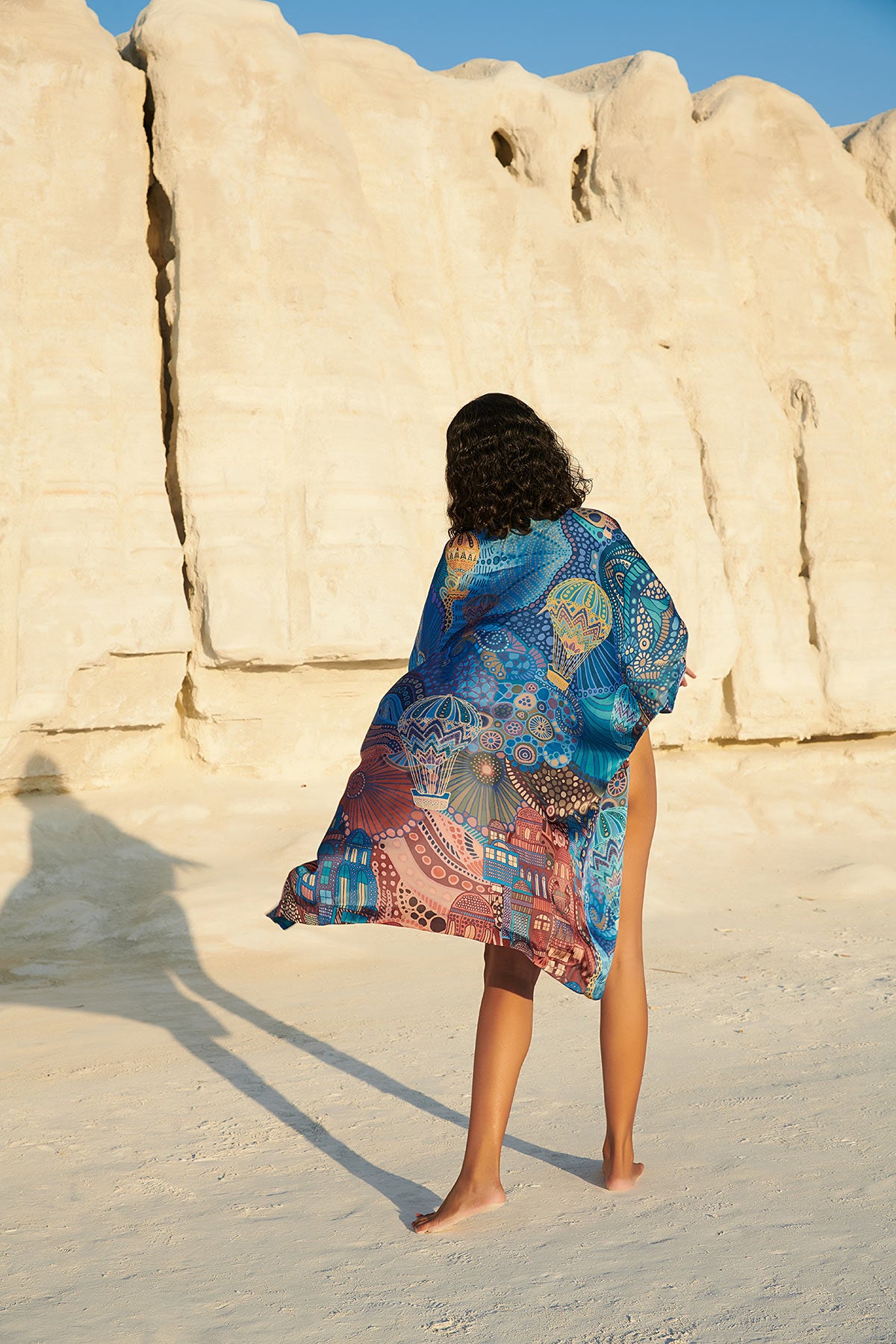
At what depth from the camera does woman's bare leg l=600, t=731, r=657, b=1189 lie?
2564 mm

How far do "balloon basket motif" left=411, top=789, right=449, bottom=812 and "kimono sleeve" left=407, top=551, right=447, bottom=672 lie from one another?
0.32 m

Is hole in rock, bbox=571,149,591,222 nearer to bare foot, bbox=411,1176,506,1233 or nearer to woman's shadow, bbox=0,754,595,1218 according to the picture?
woman's shadow, bbox=0,754,595,1218

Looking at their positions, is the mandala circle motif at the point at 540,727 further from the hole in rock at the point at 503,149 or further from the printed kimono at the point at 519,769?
the hole in rock at the point at 503,149

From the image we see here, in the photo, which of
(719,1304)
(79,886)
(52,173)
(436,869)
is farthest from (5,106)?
(719,1304)

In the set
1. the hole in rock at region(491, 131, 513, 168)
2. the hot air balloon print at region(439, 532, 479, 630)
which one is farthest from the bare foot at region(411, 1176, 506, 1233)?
the hole in rock at region(491, 131, 513, 168)

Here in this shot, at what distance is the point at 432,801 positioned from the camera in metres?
2.40

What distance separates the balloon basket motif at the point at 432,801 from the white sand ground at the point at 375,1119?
2.74 ft

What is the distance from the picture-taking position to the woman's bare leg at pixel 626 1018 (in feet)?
8.41

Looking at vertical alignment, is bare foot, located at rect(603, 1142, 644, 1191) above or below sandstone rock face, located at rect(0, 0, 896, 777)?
below

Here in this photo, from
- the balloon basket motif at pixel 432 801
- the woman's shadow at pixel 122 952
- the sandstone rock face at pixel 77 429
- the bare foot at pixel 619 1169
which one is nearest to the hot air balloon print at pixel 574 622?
the balloon basket motif at pixel 432 801

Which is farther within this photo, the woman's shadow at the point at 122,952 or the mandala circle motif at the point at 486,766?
the woman's shadow at the point at 122,952

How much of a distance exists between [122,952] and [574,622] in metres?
4.10

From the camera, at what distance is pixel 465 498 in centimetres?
260

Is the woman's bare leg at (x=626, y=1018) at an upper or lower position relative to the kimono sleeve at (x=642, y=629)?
lower
